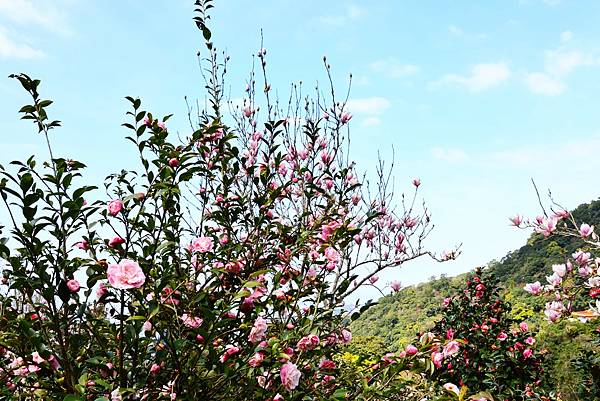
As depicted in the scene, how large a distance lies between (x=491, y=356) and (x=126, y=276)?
3.85 meters

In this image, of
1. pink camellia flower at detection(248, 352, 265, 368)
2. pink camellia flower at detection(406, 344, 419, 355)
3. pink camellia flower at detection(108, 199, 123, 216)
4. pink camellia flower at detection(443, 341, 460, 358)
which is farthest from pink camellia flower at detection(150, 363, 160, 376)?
pink camellia flower at detection(443, 341, 460, 358)

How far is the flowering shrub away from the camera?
15.3 feet

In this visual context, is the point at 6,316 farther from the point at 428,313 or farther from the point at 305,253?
the point at 428,313

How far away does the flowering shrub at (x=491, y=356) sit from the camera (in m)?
4.65

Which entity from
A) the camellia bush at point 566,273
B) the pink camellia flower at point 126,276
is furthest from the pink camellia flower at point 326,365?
the camellia bush at point 566,273

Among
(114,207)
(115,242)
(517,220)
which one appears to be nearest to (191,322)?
(115,242)

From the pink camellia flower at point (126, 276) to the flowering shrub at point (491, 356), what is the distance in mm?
3110

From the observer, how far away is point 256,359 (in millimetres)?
2107

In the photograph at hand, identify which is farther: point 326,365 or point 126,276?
point 326,365

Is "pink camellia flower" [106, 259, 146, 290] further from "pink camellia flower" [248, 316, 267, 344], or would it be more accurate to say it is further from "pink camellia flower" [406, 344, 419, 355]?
"pink camellia flower" [406, 344, 419, 355]

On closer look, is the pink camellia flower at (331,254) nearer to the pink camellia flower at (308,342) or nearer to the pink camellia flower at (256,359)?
the pink camellia flower at (308,342)

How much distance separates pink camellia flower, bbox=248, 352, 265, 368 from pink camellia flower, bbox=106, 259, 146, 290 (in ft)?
1.83

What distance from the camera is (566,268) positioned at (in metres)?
3.53

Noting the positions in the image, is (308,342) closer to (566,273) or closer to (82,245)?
(82,245)
